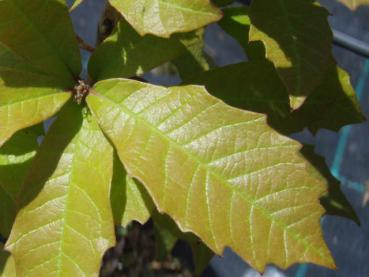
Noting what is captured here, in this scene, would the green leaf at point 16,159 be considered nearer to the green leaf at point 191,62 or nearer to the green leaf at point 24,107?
the green leaf at point 24,107

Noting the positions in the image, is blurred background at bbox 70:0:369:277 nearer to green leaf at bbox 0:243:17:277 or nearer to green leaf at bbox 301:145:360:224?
green leaf at bbox 301:145:360:224

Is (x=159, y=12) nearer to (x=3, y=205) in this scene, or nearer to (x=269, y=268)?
(x=3, y=205)

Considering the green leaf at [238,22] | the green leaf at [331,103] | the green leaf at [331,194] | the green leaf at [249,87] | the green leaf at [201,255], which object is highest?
the green leaf at [238,22]

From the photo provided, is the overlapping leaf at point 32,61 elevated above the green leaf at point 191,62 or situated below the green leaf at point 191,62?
above

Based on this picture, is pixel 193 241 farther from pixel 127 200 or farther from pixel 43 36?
pixel 43 36

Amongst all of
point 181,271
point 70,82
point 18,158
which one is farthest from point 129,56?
point 181,271

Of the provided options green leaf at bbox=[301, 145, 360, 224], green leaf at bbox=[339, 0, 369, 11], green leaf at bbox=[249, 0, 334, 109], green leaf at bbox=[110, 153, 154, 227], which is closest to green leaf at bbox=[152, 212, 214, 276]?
green leaf at bbox=[110, 153, 154, 227]

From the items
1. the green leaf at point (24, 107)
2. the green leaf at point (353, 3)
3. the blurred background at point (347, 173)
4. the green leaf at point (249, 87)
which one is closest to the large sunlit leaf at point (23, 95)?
the green leaf at point (24, 107)
